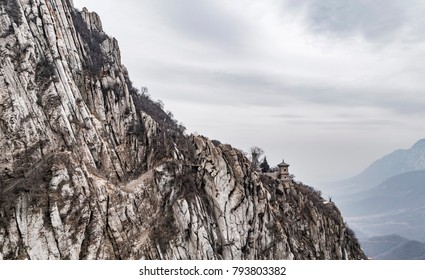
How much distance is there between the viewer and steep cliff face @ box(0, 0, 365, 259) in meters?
30.5

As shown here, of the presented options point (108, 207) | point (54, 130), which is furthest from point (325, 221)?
point (54, 130)

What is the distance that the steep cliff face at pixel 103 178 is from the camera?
30516 mm

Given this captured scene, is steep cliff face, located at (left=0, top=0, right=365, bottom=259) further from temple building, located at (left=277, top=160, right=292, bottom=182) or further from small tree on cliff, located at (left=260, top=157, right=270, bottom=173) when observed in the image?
small tree on cliff, located at (left=260, top=157, right=270, bottom=173)

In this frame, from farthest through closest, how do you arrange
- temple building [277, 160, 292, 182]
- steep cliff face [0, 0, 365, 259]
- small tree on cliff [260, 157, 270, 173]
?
small tree on cliff [260, 157, 270, 173], temple building [277, 160, 292, 182], steep cliff face [0, 0, 365, 259]

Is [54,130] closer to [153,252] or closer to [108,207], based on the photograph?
[108,207]

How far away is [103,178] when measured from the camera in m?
35.2

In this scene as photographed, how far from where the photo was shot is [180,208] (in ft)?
121

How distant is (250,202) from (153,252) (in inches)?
536

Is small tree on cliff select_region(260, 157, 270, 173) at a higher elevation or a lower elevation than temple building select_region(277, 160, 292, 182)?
higher

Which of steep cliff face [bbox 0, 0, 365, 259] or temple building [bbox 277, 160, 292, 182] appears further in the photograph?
temple building [bbox 277, 160, 292, 182]

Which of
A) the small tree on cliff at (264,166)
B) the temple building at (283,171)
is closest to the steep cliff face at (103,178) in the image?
the temple building at (283,171)

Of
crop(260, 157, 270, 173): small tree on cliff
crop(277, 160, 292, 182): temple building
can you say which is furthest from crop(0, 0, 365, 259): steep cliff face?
crop(260, 157, 270, 173): small tree on cliff

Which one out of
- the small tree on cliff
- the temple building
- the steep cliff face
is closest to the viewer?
the steep cliff face

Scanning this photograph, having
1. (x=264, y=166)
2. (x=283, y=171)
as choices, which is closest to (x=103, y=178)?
(x=283, y=171)
